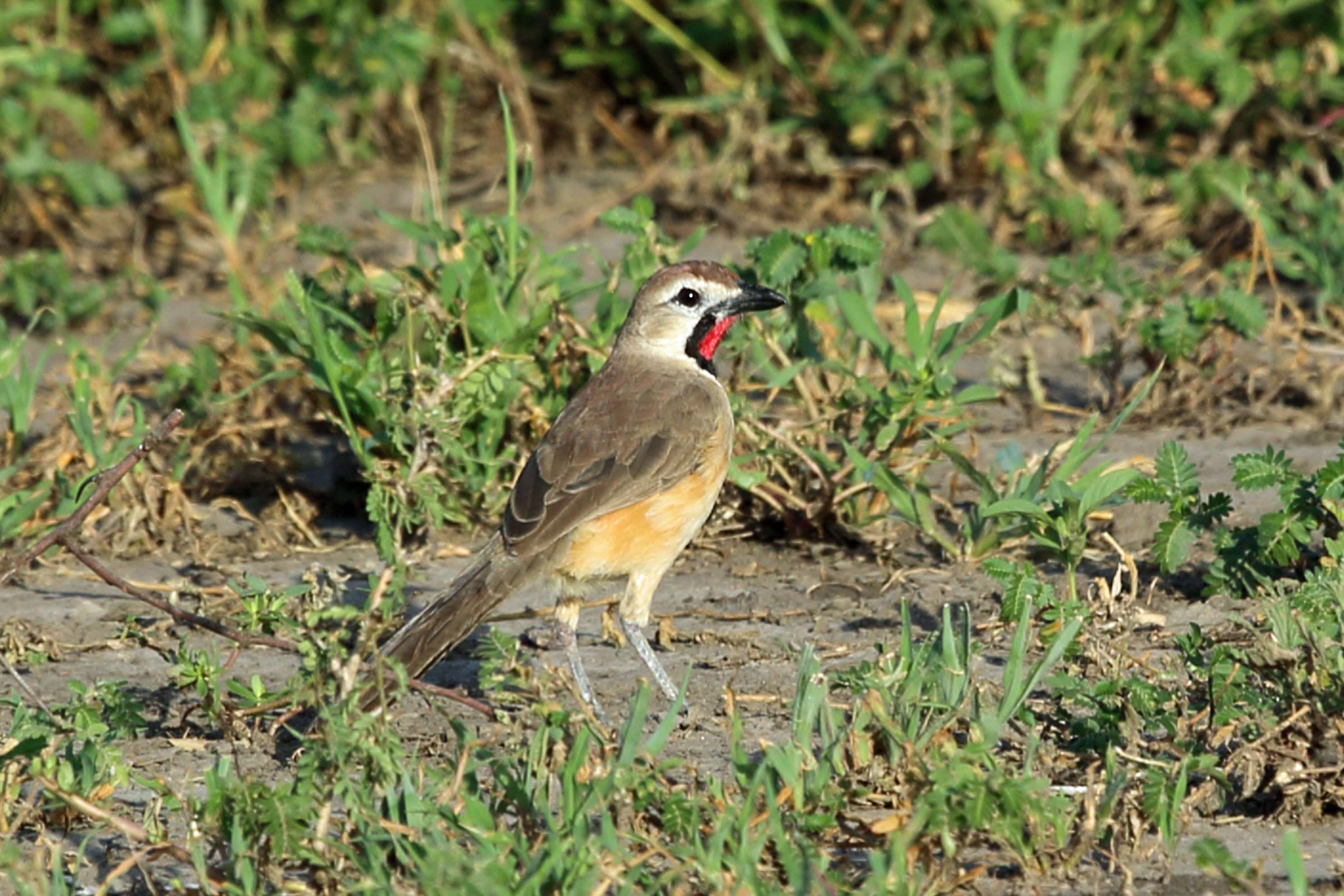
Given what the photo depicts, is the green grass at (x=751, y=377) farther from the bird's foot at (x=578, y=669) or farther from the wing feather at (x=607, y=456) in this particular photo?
the wing feather at (x=607, y=456)

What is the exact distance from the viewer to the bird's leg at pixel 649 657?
5809mm

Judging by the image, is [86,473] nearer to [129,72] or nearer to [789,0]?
[129,72]

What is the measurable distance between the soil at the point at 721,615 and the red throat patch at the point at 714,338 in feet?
2.27

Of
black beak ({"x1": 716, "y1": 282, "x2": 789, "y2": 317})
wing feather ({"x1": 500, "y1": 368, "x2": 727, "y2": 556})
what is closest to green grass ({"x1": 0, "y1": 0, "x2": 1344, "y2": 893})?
black beak ({"x1": 716, "y1": 282, "x2": 789, "y2": 317})

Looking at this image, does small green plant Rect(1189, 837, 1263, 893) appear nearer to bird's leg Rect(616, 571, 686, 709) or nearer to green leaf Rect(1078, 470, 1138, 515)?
green leaf Rect(1078, 470, 1138, 515)

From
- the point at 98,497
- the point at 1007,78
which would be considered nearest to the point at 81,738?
the point at 98,497

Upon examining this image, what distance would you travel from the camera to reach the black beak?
6625mm

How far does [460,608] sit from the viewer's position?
568cm

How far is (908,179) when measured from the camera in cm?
915

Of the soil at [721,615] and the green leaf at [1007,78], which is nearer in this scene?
the soil at [721,615]

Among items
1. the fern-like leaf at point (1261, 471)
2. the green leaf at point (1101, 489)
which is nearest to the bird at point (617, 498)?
the green leaf at point (1101, 489)

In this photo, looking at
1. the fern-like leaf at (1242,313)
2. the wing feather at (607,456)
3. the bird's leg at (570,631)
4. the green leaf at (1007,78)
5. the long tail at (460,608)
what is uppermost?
the green leaf at (1007,78)

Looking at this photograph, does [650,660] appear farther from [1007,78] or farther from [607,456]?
[1007,78]

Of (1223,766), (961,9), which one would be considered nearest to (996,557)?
(1223,766)
